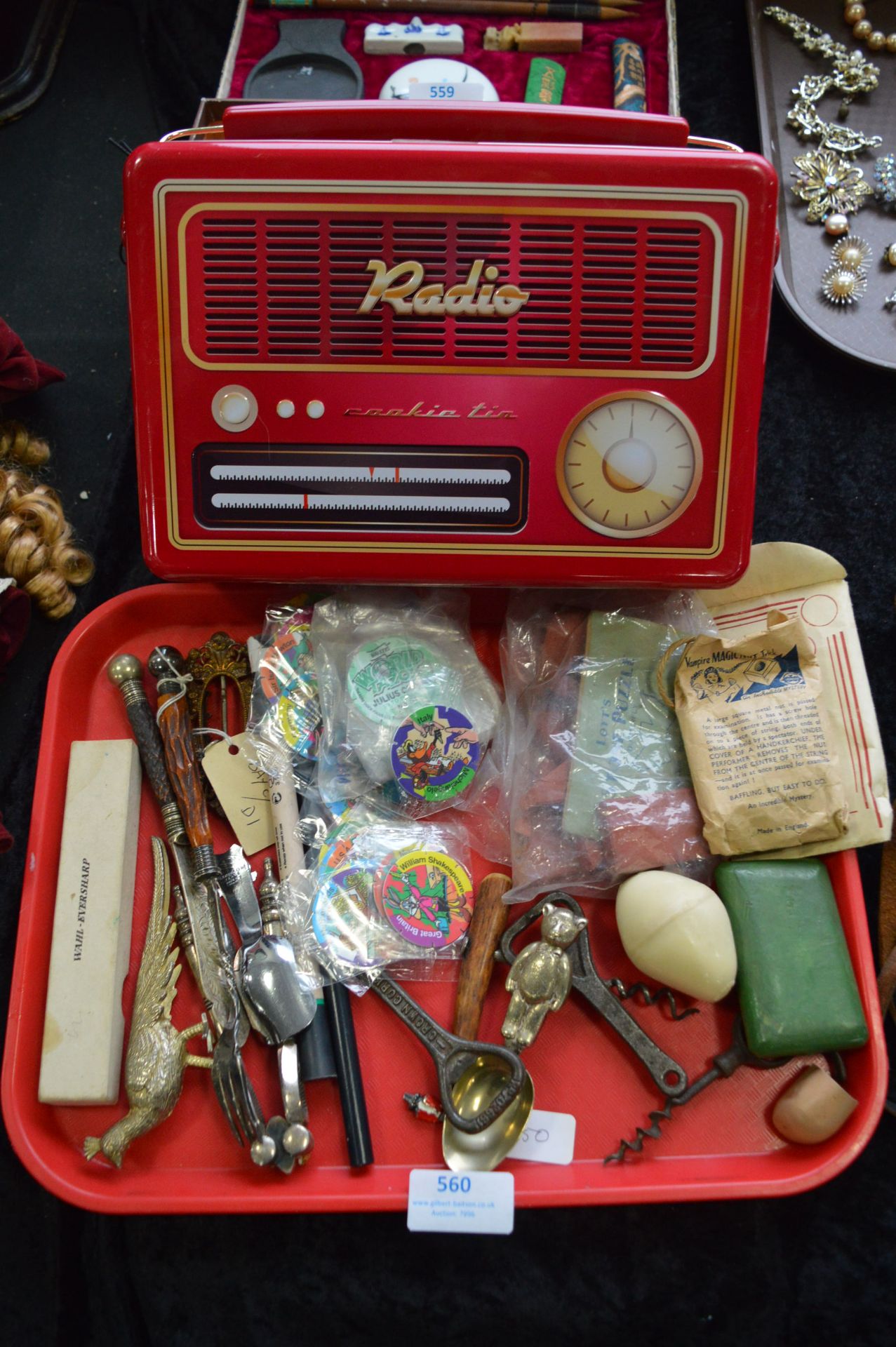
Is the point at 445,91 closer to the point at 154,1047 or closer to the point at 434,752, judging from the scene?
the point at 434,752

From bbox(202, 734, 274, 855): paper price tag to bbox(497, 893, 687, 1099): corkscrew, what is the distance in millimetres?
310

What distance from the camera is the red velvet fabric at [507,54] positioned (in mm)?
1644

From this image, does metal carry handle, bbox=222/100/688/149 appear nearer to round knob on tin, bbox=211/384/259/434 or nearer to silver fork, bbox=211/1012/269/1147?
round knob on tin, bbox=211/384/259/434

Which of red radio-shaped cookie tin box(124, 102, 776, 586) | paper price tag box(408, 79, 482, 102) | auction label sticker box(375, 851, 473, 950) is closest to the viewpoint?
red radio-shaped cookie tin box(124, 102, 776, 586)

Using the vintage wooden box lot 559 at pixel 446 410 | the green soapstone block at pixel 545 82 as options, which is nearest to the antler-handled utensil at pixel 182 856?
the vintage wooden box lot 559 at pixel 446 410

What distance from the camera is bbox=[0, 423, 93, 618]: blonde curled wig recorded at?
4.72 feet

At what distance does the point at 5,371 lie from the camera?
1.50m

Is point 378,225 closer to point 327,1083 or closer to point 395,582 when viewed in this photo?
point 395,582

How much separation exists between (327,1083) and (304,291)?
0.85m

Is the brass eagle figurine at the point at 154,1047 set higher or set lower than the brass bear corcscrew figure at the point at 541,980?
lower

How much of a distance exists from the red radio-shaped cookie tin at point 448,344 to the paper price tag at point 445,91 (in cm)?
59

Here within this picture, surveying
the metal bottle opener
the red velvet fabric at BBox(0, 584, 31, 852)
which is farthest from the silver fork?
the red velvet fabric at BBox(0, 584, 31, 852)

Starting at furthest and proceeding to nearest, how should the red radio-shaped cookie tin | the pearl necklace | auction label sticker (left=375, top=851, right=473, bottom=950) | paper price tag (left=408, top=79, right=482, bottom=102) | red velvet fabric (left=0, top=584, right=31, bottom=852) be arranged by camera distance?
the pearl necklace, paper price tag (left=408, top=79, right=482, bottom=102), red velvet fabric (left=0, top=584, right=31, bottom=852), auction label sticker (left=375, top=851, right=473, bottom=950), the red radio-shaped cookie tin

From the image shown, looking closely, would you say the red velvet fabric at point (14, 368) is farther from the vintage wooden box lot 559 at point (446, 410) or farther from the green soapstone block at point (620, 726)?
the green soapstone block at point (620, 726)
